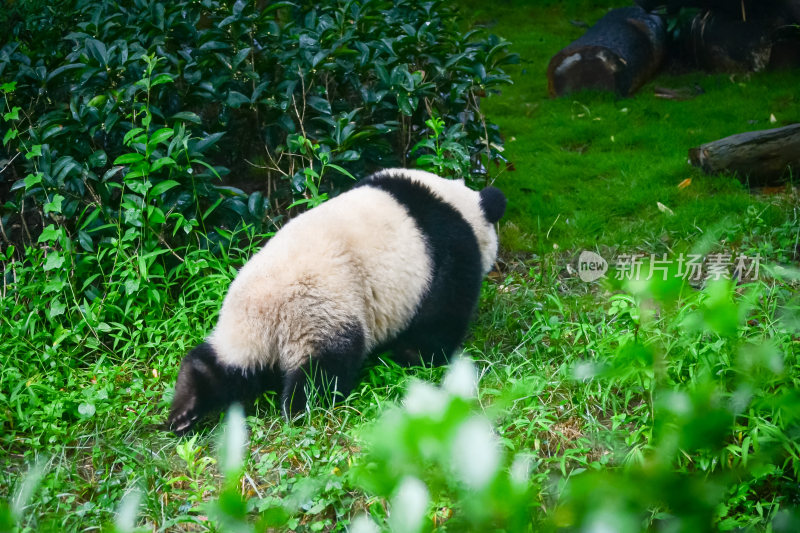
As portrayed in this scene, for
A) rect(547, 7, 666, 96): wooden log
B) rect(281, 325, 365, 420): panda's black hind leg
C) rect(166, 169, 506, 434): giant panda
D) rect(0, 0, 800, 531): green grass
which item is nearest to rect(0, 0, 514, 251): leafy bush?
rect(0, 0, 800, 531): green grass

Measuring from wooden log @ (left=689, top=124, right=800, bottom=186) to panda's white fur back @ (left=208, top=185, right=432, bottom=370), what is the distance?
2962 mm

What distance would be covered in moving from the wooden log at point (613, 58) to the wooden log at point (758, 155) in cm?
207

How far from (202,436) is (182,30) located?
94.9 inches

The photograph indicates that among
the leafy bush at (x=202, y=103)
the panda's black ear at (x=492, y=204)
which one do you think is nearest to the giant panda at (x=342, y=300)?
the panda's black ear at (x=492, y=204)

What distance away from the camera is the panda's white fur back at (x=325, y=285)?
2.72 m

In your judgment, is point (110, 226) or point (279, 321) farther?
point (110, 226)

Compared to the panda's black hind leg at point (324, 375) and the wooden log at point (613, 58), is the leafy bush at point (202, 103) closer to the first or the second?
the panda's black hind leg at point (324, 375)

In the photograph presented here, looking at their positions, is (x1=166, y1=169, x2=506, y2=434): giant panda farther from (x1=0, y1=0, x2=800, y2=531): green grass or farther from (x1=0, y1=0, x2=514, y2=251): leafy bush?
(x1=0, y1=0, x2=514, y2=251): leafy bush

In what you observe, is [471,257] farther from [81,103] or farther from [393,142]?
[81,103]

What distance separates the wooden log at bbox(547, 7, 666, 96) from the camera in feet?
22.2

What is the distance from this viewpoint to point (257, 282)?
2.80m

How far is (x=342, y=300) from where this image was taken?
9.07ft

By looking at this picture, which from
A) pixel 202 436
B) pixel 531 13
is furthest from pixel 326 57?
pixel 531 13

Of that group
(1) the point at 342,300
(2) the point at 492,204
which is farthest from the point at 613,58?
(1) the point at 342,300
